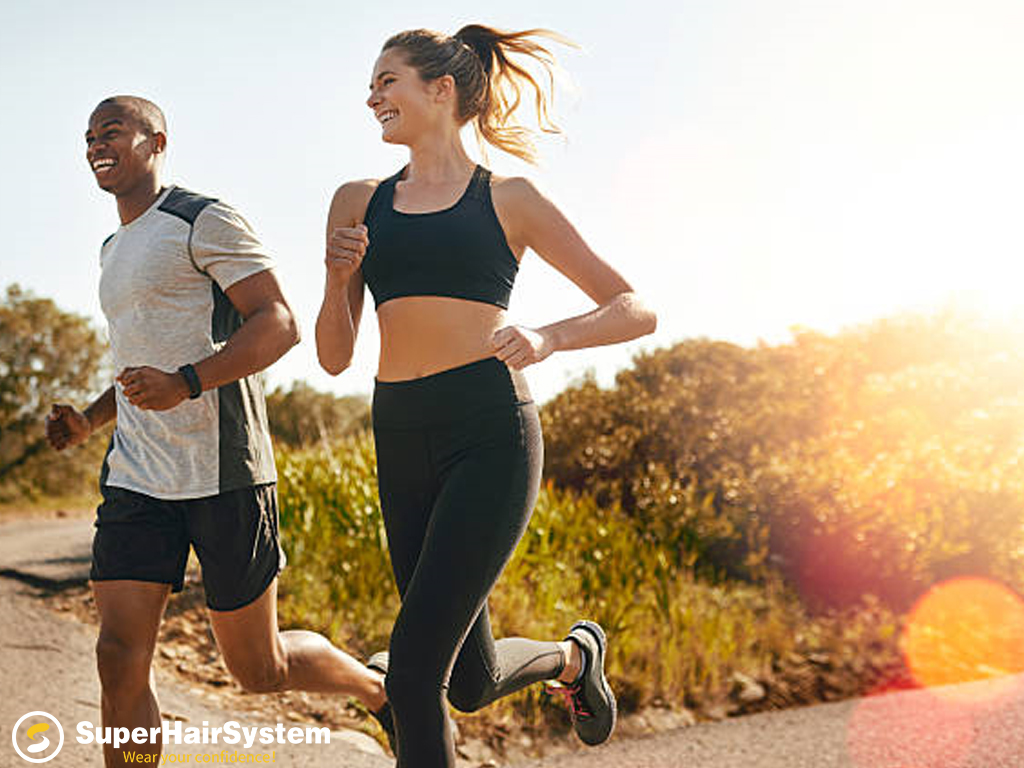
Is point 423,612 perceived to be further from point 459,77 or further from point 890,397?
point 890,397

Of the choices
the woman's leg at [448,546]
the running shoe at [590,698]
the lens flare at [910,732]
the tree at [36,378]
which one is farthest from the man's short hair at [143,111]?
the tree at [36,378]

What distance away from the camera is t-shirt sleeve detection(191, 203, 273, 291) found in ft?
10.0

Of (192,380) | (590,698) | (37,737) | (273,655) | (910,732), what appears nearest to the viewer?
(192,380)

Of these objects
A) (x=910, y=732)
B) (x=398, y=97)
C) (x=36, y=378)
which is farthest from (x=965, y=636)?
(x=36, y=378)

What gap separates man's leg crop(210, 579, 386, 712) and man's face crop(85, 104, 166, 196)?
1357mm

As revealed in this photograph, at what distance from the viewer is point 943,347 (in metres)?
17.6

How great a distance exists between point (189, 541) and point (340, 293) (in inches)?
35.4

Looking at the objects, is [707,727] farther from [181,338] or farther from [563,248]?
[181,338]

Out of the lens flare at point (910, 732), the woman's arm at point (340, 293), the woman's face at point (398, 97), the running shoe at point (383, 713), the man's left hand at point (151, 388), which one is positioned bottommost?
the lens flare at point (910, 732)

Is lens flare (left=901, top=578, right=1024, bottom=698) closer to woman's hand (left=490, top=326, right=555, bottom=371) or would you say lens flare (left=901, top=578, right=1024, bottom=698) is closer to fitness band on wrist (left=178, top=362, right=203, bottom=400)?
woman's hand (left=490, top=326, right=555, bottom=371)

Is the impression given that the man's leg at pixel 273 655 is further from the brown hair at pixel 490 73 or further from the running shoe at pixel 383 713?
the brown hair at pixel 490 73

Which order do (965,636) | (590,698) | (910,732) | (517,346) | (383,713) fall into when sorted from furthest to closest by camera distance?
(965,636) → (910,732) → (590,698) → (383,713) → (517,346)

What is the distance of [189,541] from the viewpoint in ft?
10.1

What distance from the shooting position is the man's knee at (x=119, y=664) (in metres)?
2.85
